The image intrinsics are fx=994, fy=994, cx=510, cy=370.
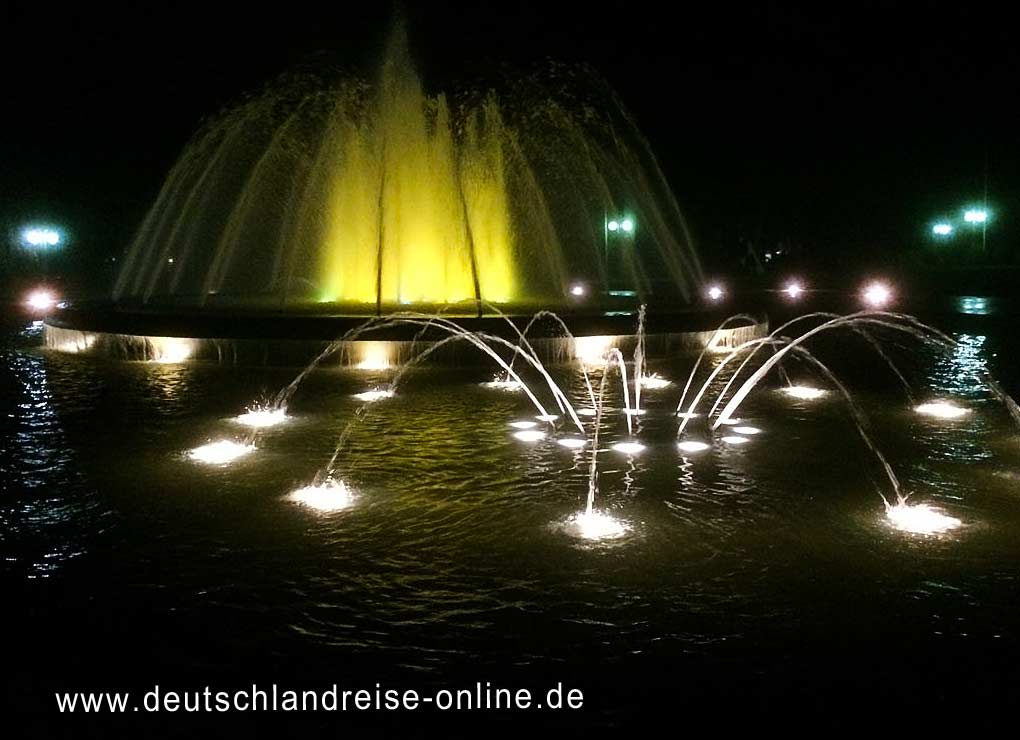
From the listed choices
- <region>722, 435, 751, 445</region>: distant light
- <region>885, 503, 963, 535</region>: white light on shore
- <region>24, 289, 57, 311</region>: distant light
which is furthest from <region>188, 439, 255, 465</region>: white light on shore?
<region>24, 289, 57, 311</region>: distant light

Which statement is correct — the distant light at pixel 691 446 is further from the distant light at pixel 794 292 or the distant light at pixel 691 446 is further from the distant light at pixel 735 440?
the distant light at pixel 794 292

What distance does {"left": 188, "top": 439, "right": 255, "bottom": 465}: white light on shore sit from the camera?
866 cm

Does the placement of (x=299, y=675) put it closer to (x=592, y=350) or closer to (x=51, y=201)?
(x=592, y=350)

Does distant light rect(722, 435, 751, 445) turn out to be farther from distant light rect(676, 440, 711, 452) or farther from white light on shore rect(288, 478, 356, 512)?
white light on shore rect(288, 478, 356, 512)

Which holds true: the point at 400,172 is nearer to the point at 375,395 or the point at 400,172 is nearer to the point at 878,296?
the point at 375,395

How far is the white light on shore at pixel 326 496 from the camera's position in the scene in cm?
714

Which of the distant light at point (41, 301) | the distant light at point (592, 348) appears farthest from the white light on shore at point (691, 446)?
the distant light at point (41, 301)

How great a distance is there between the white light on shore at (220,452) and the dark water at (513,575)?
0.61 ft

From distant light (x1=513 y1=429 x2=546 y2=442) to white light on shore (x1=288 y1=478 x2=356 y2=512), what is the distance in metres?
2.33

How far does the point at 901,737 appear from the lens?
391 cm

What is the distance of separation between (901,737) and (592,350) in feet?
42.0

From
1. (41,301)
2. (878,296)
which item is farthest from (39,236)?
(878,296)

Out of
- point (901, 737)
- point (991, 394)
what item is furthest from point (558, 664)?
point (991, 394)

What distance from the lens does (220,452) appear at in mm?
8953
